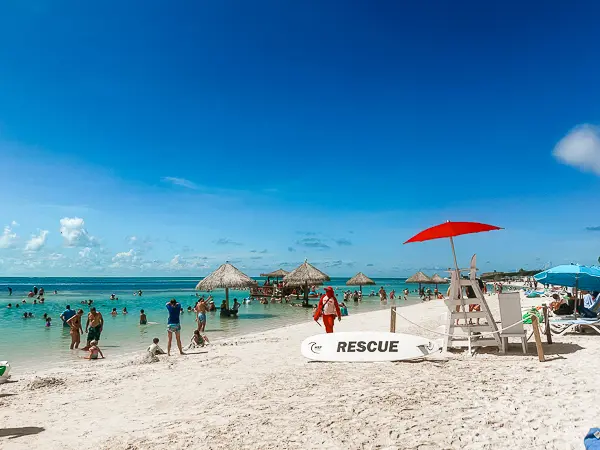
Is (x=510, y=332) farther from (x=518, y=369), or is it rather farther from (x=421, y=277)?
(x=421, y=277)

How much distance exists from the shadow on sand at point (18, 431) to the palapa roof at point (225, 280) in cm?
1816

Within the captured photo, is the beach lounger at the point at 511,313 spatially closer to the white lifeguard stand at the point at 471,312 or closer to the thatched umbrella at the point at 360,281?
the white lifeguard stand at the point at 471,312

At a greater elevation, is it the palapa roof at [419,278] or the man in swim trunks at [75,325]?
the palapa roof at [419,278]

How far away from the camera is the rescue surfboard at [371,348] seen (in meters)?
7.77

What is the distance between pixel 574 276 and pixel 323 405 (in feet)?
30.6

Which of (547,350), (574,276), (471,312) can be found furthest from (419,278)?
(471,312)

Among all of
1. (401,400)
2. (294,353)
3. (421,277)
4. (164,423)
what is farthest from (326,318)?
(421,277)

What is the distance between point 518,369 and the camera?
6.77 m

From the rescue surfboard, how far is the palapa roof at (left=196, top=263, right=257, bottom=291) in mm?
16259

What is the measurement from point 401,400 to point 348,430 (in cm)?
110

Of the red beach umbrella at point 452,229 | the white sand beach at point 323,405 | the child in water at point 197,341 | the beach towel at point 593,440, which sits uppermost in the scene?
the red beach umbrella at point 452,229

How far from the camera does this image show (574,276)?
37.0 ft

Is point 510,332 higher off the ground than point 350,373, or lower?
higher

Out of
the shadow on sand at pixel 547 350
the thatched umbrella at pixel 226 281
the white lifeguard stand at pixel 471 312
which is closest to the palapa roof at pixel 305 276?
the thatched umbrella at pixel 226 281
